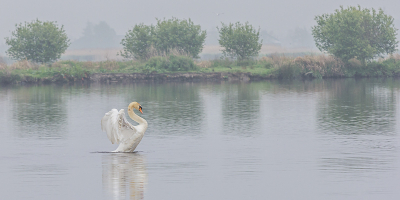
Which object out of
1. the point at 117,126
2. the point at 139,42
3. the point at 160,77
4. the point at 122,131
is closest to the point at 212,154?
the point at 122,131

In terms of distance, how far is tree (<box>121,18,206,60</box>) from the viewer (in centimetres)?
5906

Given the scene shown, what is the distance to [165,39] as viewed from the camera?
59594mm

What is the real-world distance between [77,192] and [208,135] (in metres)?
7.21

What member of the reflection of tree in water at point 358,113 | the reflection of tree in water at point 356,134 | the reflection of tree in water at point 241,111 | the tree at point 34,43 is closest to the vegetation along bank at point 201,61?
the tree at point 34,43

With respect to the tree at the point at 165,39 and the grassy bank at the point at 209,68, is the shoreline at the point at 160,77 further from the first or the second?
the tree at the point at 165,39

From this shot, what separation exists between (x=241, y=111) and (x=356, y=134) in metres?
7.53

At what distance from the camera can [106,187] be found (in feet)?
34.2

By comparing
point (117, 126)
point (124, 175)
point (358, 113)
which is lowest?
point (124, 175)

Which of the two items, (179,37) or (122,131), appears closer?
(122,131)

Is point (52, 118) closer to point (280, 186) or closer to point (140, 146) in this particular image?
point (140, 146)

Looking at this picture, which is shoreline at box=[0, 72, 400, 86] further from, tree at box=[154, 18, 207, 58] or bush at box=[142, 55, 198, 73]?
tree at box=[154, 18, 207, 58]

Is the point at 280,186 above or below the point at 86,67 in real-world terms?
below

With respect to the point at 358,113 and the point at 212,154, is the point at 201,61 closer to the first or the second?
the point at 358,113

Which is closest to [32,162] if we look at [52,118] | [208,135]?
[208,135]
